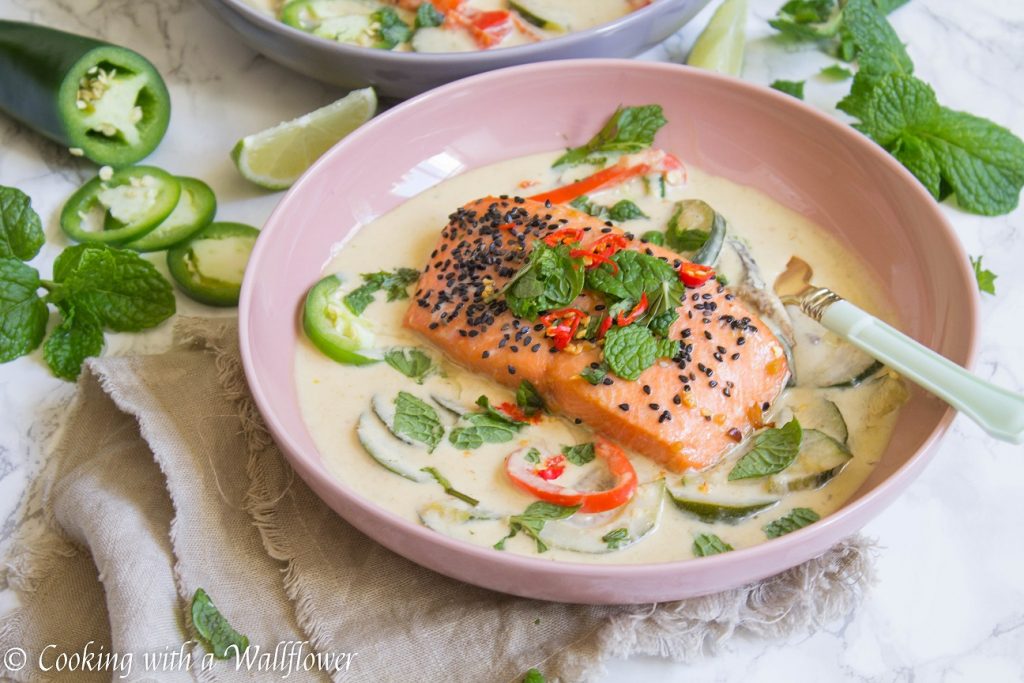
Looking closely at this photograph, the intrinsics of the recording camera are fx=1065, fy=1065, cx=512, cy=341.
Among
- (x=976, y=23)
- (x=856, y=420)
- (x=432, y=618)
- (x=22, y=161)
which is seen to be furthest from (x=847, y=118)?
(x=22, y=161)

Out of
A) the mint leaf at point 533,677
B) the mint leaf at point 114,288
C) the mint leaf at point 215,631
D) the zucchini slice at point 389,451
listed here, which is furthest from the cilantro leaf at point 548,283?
the mint leaf at point 114,288

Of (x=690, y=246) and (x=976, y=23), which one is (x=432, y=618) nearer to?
(x=690, y=246)

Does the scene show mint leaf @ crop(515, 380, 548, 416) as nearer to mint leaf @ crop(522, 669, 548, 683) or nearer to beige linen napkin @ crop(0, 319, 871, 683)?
beige linen napkin @ crop(0, 319, 871, 683)

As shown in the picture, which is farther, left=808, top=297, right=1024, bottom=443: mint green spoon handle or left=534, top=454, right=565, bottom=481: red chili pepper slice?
left=534, top=454, right=565, bottom=481: red chili pepper slice

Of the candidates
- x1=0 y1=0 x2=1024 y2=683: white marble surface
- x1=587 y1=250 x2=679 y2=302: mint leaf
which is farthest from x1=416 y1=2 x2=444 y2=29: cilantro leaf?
x1=587 y1=250 x2=679 y2=302: mint leaf

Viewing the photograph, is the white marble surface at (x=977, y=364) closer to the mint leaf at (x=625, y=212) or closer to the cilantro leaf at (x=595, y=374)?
the cilantro leaf at (x=595, y=374)

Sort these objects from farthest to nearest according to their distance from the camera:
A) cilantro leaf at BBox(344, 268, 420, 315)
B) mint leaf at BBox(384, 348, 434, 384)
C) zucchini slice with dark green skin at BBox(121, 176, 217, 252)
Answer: zucchini slice with dark green skin at BBox(121, 176, 217, 252) → cilantro leaf at BBox(344, 268, 420, 315) → mint leaf at BBox(384, 348, 434, 384)
